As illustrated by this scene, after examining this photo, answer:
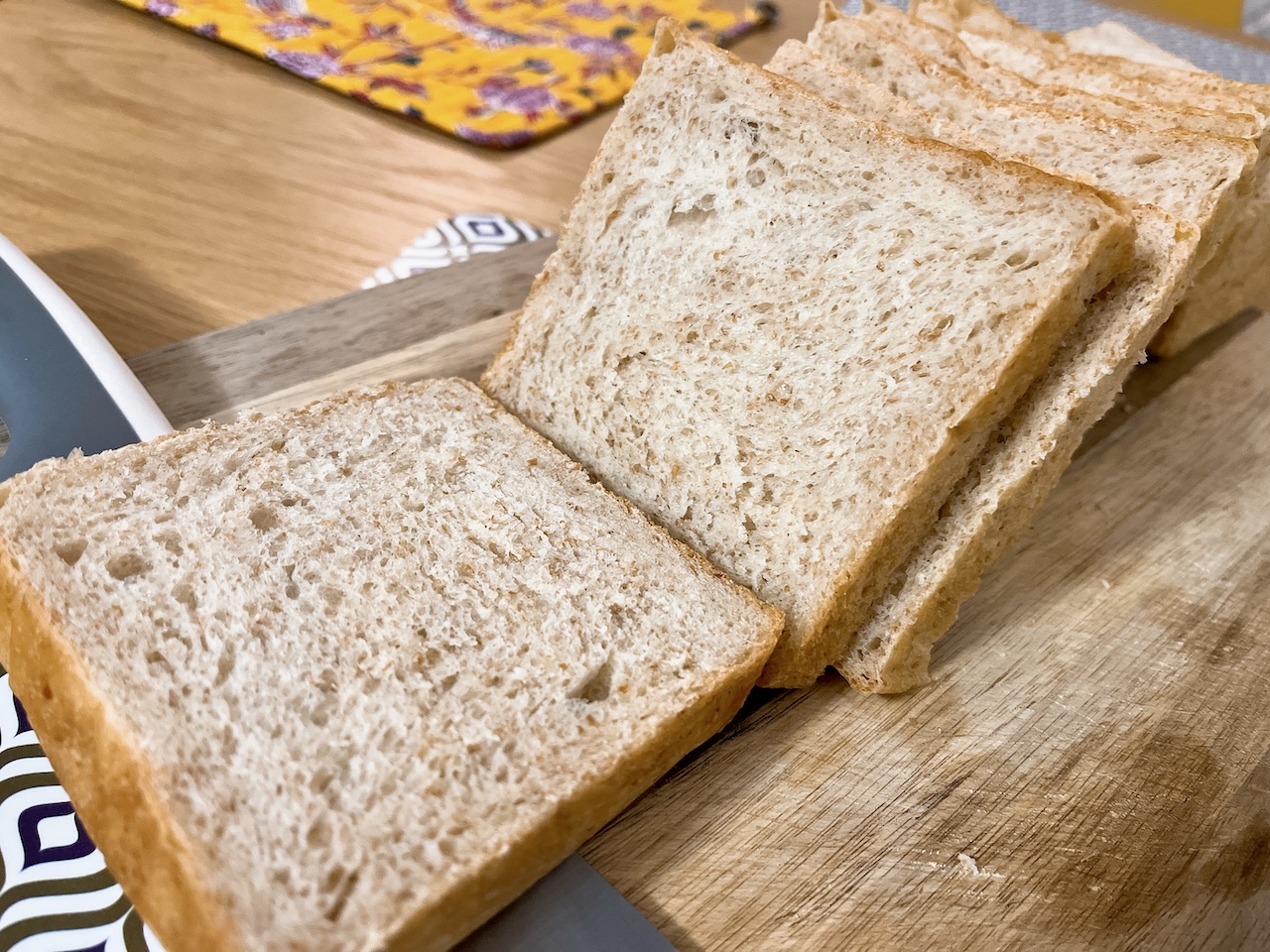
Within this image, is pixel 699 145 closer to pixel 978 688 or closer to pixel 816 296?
pixel 816 296

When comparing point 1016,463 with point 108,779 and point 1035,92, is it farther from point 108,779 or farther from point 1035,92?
point 108,779

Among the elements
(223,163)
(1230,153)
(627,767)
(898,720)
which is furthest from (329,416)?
(1230,153)

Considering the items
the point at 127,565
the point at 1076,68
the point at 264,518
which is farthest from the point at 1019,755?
the point at 1076,68

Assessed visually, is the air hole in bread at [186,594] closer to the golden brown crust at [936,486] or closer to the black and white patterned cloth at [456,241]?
the golden brown crust at [936,486]

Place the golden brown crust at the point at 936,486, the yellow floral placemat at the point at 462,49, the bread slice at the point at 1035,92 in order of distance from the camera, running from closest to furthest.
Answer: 1. the golden brown crust at the point at 936,486
2. the bread slice at the point at 1035,92
3. the yellow floral placemat at the point at 462,49

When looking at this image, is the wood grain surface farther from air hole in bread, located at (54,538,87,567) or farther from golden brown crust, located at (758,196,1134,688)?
air hole in bread, located at (54,538,87,567)

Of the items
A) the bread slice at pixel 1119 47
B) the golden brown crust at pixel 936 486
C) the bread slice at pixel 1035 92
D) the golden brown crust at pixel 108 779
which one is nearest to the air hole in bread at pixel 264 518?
the golden brown crust at pixel 108 779
